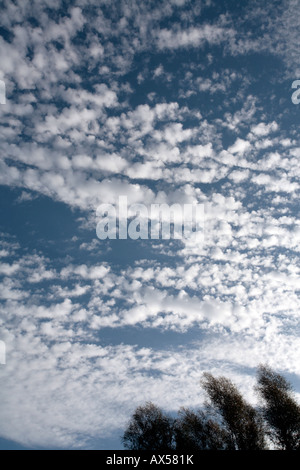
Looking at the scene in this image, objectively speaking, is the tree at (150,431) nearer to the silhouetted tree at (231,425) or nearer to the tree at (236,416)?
the silhouetted tree at (231,425)

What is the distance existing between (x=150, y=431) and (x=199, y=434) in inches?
361

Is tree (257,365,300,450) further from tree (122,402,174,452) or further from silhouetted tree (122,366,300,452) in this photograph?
tree (122,402,174,452)

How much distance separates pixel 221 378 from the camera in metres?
38.6

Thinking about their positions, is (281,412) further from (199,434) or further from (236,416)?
(199,434)

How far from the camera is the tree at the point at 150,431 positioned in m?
41.0

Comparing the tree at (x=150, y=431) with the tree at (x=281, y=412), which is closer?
the tree at (x=281, y=412)

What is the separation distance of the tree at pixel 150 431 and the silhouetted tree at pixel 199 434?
192cm

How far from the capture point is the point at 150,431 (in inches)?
1668

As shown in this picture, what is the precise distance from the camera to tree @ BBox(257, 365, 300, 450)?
102 feet

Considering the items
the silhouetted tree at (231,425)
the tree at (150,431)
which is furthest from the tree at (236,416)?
the tree at (150,431)

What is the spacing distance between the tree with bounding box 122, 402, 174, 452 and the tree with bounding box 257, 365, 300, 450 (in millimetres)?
17298
